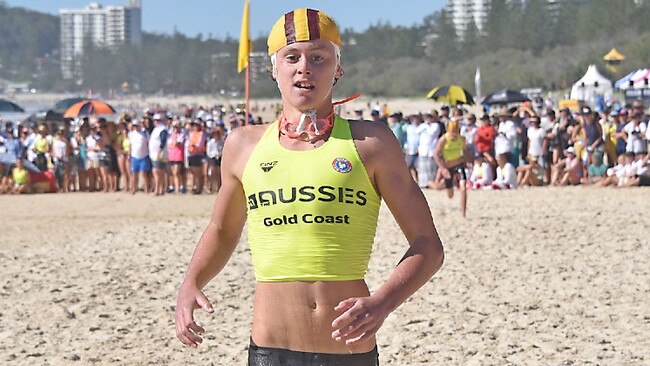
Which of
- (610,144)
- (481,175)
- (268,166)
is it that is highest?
(268,166)

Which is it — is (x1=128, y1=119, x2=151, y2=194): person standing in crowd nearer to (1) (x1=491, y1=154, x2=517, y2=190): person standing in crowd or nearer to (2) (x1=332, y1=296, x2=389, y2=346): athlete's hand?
(1) (x1=491, y1=154, x2=517, y2=190): person standing in crowd

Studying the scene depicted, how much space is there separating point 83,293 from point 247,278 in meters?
1.53

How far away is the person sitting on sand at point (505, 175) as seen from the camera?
19.2m

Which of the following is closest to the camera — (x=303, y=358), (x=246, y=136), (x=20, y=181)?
(x=303, y=358)

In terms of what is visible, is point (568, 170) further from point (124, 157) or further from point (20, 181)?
point (20, 181)

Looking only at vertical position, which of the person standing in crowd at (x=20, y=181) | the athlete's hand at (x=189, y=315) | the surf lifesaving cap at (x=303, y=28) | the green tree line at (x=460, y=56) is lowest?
the person standing in crowd at (x=20, y=181)

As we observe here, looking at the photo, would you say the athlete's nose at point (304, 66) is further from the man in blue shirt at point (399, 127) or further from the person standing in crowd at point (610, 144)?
the man in blue shirt at point (399, 127)

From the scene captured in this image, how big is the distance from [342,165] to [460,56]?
430 ft

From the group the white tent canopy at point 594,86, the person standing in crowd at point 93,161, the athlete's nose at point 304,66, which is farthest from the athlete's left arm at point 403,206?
the white tent canopy at point 594,86

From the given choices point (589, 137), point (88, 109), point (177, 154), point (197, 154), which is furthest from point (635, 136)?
point (88, 109)

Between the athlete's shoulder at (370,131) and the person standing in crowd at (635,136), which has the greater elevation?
the athlete's shoulder at (370,131)

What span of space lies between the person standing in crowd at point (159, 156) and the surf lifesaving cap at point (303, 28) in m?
16.5

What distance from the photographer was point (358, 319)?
2.83 metres

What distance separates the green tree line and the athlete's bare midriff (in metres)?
69.4
